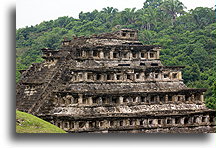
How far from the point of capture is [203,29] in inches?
1946

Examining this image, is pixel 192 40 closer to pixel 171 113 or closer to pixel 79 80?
pixel 171 113

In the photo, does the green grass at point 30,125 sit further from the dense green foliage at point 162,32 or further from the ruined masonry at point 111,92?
the dense green foliage at point 162,32

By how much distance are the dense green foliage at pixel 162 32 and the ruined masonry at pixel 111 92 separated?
2958 mm

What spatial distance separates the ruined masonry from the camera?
28.7m

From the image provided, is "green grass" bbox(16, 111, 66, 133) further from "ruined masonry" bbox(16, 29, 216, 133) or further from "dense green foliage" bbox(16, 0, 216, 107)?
"dense green foliage" bbox(16, 0, 216, 107)

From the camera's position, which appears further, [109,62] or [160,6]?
[160,6]

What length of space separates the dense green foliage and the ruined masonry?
296 cm

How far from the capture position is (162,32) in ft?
159

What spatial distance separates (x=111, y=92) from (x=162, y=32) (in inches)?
800

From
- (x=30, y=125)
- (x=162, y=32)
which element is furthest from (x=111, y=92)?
(x=162, y=32)

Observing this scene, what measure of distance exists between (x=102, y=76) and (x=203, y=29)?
72.8 ft

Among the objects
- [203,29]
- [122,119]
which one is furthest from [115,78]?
[203,29]

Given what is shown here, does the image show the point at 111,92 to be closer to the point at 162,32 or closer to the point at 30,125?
the point at 30,125

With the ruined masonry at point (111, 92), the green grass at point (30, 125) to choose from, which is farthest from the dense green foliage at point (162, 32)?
the green grass at point (30, 125)
